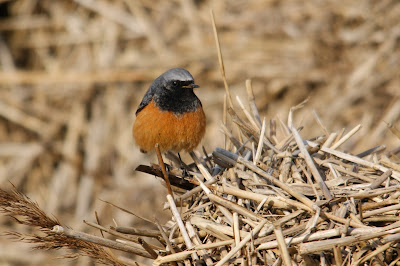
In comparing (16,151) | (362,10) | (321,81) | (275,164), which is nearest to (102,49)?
(16,151)

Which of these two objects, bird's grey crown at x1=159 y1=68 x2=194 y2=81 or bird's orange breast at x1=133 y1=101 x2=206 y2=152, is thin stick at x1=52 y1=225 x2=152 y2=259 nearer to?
bird's orange breast at x1=133 y1=101 x2=206 y2=152

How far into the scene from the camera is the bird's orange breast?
4402 millimetres

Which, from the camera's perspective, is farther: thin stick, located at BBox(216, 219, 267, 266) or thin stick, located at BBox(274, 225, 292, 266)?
thin stick, located at BBox(216, 219, 267, 266)

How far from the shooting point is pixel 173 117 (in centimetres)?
446

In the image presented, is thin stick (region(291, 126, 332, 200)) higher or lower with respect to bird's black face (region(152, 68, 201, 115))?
lower

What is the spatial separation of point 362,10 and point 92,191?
16.5 ft

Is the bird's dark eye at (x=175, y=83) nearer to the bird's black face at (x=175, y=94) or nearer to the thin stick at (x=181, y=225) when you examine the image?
the bird's black face at (x=175, y=94)

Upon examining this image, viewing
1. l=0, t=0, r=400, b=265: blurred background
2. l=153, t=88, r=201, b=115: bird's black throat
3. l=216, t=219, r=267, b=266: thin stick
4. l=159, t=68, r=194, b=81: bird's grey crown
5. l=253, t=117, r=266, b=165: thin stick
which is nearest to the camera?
l=216, t=219, r=267, b=266: thin stick

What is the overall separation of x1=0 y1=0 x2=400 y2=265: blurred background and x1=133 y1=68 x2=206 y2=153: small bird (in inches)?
116

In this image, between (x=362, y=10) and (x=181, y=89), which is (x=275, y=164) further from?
(x=362, y=10)

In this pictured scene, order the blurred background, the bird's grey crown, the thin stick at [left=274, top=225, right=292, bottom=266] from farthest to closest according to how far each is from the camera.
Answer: the blurred background < the bird's grey crown < the thin stick at [left=274, top=225, right=292, bottom=266]

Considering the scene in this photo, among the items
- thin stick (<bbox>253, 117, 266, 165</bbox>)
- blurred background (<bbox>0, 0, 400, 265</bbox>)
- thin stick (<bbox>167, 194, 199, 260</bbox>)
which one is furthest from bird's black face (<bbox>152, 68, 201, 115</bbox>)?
blurred background (<bbox>0, 0, 400, 265</bbox>)

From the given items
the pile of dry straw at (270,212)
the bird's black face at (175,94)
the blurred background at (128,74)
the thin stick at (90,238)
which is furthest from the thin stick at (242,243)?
the blurred background at (128,74)

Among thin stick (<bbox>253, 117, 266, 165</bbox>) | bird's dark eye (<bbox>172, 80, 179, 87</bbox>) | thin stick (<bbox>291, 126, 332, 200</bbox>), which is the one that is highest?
bird's dark eye (<bbox>172, 80, 179, 87</bbox>)
